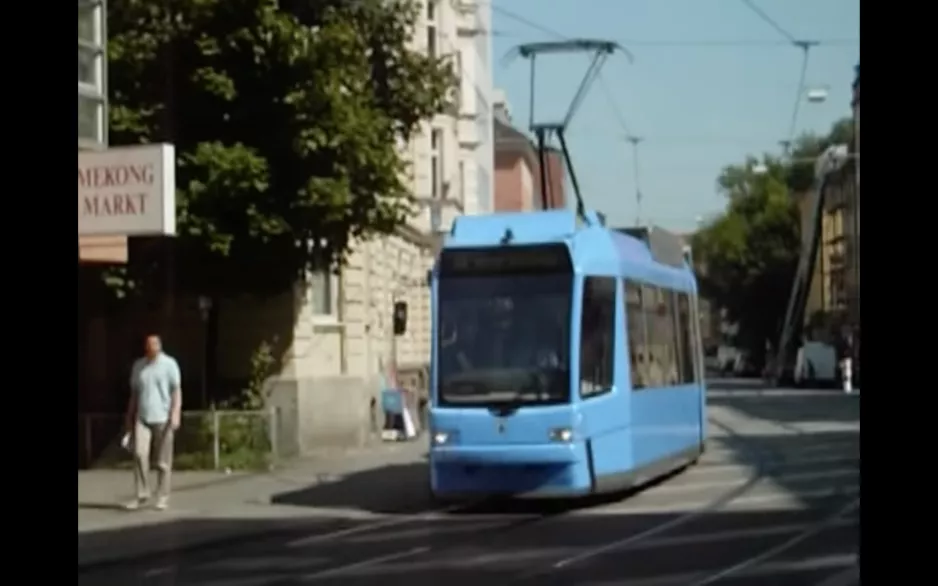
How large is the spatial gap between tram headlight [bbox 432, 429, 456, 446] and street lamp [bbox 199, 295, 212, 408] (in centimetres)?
1021

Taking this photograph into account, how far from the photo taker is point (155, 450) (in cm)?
1980

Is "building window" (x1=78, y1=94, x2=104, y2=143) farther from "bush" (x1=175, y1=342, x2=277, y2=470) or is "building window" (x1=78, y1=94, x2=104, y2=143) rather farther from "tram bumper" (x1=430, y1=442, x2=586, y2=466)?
"tram bumper" (x1=430, y1=442, x2=586, y2=466)

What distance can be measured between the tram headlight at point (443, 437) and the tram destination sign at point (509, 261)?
60.6 inches

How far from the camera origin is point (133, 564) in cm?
1533

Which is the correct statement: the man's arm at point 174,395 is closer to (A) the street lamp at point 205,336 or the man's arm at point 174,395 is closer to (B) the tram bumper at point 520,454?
Answer: (B) the tram bumper at point 520,454

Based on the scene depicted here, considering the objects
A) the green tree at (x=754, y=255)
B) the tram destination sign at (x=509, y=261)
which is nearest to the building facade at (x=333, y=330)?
the tram destination sign at (x=509, y=261)

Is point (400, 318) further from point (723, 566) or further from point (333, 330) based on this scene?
Result: point (333, 330)

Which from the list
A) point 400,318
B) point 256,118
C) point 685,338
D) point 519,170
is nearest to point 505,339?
point 400,318
